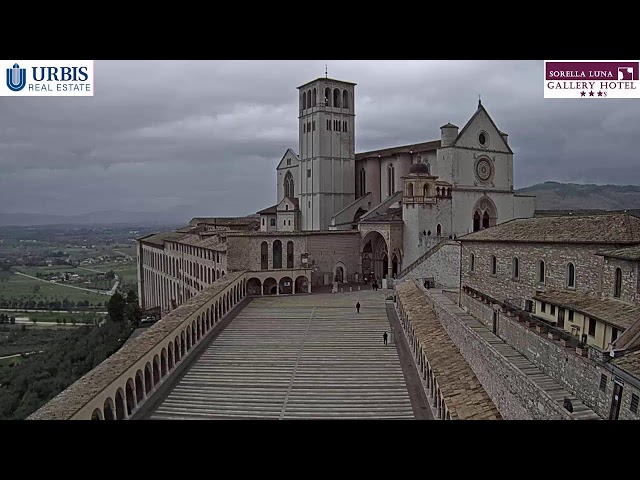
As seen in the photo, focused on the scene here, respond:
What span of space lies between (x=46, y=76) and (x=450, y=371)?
817 cm

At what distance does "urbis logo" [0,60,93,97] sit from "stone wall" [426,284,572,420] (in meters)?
6.25

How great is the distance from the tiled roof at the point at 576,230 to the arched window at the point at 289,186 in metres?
19.3

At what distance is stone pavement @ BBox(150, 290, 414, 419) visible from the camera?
11250 mm

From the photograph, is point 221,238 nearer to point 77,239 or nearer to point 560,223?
point 77,239

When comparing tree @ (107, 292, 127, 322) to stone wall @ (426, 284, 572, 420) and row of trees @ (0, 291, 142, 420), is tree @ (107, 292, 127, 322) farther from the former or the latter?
stone wall @ (426, 284, 572, 420)

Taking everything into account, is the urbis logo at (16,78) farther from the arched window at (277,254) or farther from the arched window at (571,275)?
the arched window at (277,254)

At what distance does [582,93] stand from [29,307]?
32653mm

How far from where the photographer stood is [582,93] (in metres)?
6.32

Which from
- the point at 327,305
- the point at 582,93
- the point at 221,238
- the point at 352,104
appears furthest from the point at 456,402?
the point at 352,104

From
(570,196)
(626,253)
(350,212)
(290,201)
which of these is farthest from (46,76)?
(570,196)

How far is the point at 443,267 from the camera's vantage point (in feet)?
74.0

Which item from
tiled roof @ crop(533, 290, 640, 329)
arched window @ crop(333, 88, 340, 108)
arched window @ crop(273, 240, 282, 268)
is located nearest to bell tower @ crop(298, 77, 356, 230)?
arched window @ crop(333, 88, 340, 108)

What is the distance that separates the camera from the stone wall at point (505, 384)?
6.85 m
